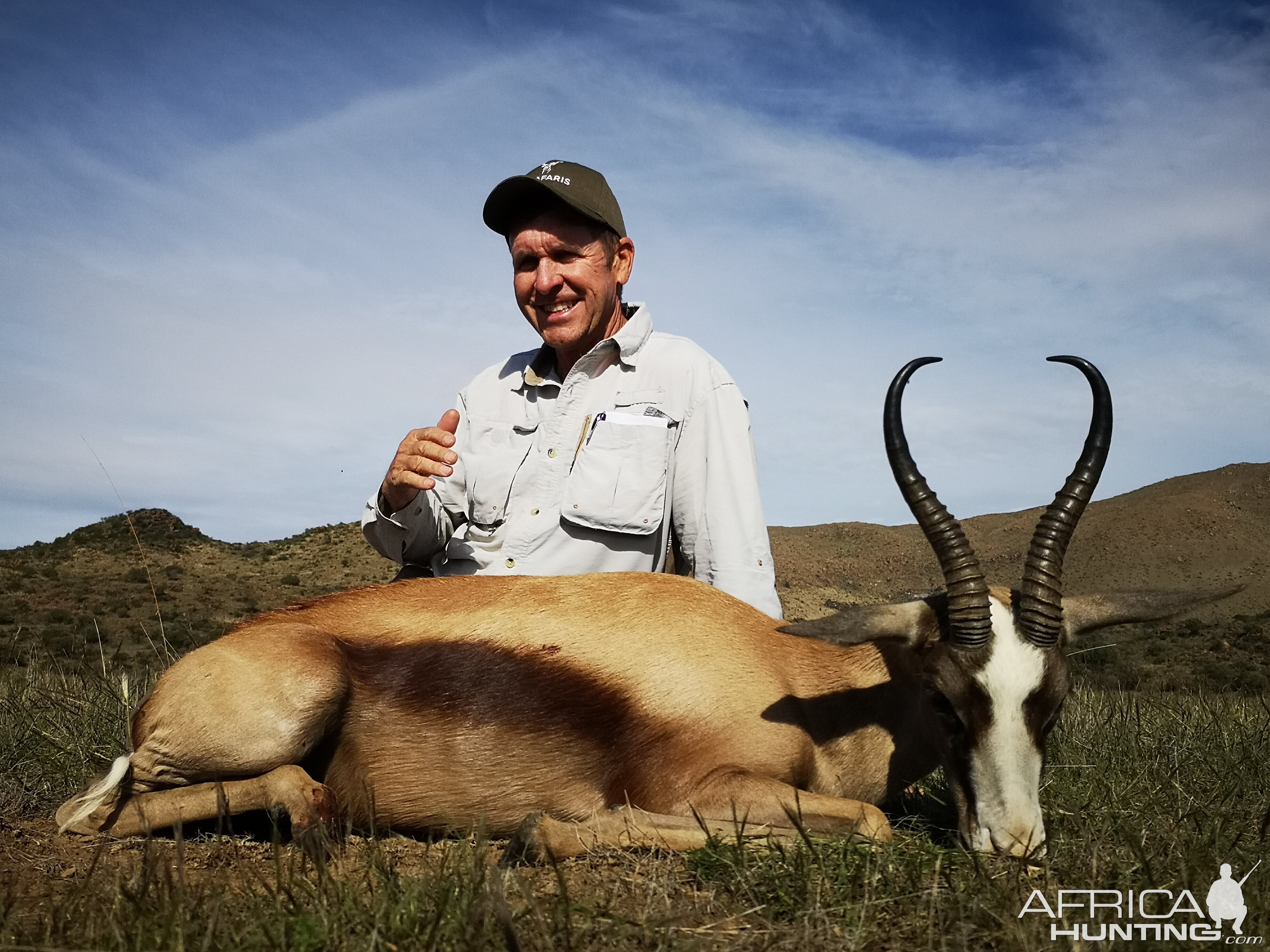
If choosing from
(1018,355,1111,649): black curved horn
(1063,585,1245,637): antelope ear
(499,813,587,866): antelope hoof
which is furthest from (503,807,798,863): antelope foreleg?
(1063,585,1245,637): antelope ear

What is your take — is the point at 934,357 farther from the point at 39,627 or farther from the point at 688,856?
the point at 39,627

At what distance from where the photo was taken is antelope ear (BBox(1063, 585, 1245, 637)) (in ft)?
14.5

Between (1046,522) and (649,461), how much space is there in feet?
8.25

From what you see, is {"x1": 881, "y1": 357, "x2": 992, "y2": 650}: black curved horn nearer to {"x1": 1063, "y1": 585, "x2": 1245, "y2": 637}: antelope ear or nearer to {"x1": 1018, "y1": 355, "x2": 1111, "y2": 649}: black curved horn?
{"x1": 1018, "y1": 355, "x2": 1111, "y2": 649}: black curved horn

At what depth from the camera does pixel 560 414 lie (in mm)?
6344

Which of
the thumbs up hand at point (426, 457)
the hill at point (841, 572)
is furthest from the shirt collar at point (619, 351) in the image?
the hill at point (841, 572)

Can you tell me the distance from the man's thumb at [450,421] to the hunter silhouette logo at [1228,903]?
12.9 ft

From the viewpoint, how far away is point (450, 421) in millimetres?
5363

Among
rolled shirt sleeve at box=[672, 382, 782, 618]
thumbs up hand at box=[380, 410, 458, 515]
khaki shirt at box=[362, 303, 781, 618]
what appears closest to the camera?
thumbs up hand at box=[380, 410, 458, 515]

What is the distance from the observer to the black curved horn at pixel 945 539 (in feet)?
12.9

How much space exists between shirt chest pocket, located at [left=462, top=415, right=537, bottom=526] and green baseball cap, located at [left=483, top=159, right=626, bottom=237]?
1.44 m

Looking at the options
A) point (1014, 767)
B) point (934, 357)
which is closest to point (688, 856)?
point (1014, 767)

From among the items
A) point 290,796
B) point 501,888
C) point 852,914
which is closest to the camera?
point 501,888

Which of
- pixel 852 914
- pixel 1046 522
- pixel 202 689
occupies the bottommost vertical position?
pixel 852 914
